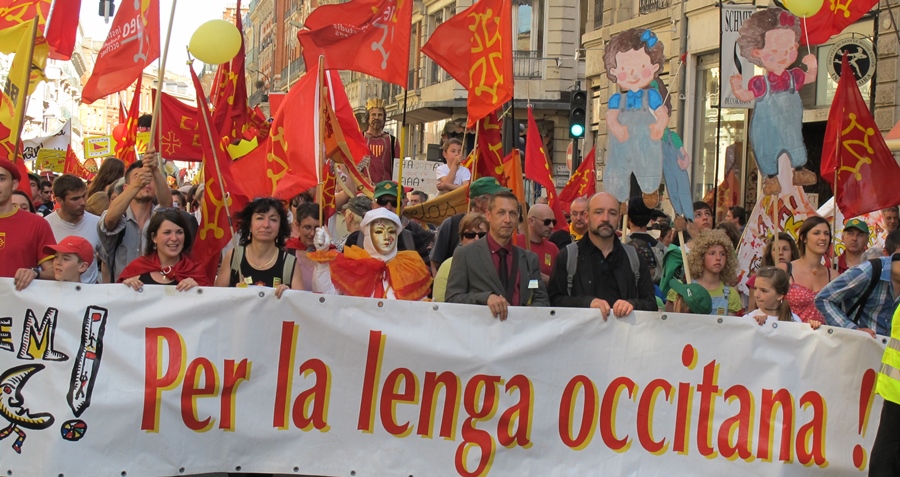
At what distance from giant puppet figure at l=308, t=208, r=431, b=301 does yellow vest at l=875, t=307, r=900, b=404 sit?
262 cm

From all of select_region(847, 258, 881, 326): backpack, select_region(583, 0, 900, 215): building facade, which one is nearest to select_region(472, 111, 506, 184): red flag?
select_region(847, 258, 881, 326): backpack

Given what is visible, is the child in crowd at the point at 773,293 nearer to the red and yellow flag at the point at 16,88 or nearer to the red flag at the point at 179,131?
the red and yellow flag at the point at 16,88

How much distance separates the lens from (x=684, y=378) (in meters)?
6.23

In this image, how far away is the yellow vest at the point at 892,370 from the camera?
5605 millimetres

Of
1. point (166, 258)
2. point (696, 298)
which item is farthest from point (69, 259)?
point (696, 298)

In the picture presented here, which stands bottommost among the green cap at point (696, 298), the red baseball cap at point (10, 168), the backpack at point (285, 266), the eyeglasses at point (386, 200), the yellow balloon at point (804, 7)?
the green cap at point (696, 298)

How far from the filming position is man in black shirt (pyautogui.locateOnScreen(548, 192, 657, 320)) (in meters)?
6.48

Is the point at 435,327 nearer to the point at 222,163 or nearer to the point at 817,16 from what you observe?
the point at 222,163

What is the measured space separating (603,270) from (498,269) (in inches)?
22.7

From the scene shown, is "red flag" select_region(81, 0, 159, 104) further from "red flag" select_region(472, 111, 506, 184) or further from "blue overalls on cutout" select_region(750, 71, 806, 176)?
"blue overalls on cutout" select_region(750, 71, 806, 176)

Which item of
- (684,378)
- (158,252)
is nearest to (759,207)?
(684,378)

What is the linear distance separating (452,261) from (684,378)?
4.50ft

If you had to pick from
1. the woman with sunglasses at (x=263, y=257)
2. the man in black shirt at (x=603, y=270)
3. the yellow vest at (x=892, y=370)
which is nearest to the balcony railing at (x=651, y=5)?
the man in black shirt at (x=603, y=270)

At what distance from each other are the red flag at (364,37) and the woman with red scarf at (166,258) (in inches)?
111
